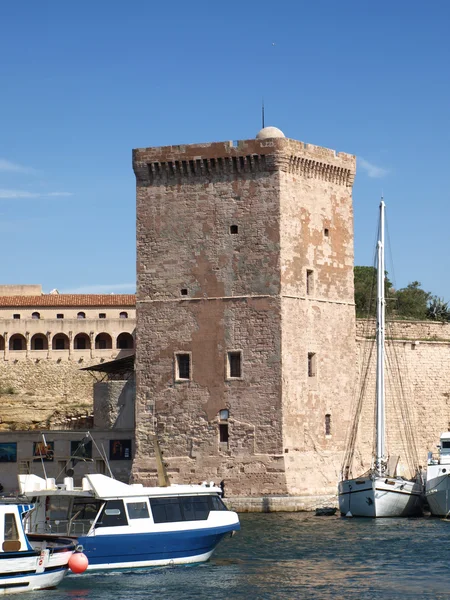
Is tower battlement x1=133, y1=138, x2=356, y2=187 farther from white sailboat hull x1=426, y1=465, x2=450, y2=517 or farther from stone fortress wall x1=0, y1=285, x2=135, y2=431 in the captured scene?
stone fortress wall x1=0, y1=285, x2=135, y2=431

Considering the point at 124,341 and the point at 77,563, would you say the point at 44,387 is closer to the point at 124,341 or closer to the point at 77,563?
the point at 124,341

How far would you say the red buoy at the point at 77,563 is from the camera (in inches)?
1035

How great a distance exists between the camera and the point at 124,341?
242 feet

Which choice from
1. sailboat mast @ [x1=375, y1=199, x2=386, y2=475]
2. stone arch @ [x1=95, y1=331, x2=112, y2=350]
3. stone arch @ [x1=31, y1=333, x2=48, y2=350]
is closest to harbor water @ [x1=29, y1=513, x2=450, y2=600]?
sailboat mast @ [x1=375, y1=199, x2=386, y2=475]

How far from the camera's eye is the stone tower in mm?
38875

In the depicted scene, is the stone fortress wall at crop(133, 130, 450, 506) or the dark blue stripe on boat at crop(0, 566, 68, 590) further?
the stone fortress wall at crop(133, 130, 450, 506)

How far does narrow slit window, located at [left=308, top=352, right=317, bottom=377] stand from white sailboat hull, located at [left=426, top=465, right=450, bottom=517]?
4570 millimetres

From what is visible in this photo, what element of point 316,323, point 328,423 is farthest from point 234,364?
point 328,423

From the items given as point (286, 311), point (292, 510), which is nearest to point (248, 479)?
point (292, 510)

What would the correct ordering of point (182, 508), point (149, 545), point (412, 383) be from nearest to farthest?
point (149, 545) → point (182, 508) → point (412, 383)

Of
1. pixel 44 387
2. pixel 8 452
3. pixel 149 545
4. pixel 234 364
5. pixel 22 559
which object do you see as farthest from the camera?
pixel 44 387

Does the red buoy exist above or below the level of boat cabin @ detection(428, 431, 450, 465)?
below

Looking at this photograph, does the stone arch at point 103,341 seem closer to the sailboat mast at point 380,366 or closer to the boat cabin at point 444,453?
the sailboat mast at point 380,366

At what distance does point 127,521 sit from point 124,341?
45.8 m
